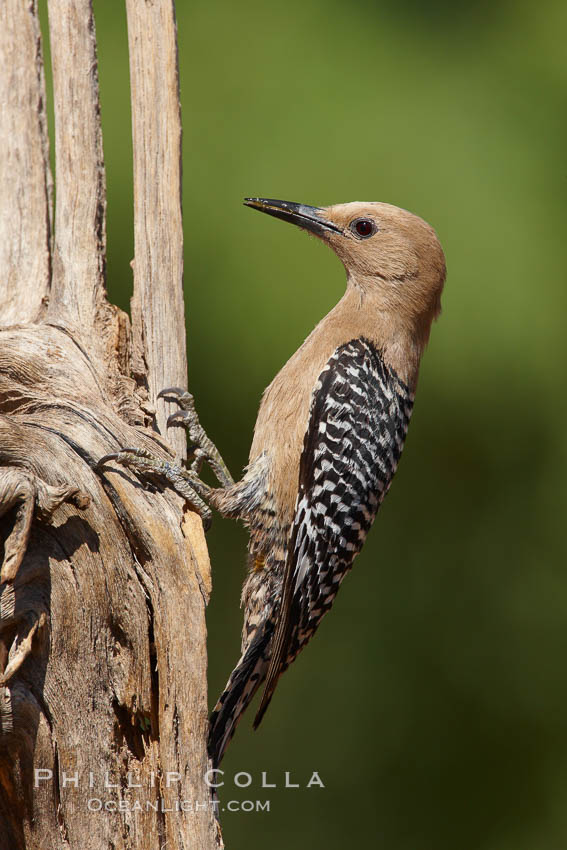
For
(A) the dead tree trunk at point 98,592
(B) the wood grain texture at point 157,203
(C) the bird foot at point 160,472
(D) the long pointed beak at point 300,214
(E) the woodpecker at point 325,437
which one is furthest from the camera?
(D) the long pointed beak at point 300,214

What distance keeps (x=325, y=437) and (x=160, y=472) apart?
787 mm

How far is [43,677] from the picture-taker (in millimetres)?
2336

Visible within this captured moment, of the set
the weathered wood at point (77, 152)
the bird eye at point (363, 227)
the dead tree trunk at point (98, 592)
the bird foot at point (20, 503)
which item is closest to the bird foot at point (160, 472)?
the dead tree trunk at point (98, 592)

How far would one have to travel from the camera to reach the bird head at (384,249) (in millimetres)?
3441

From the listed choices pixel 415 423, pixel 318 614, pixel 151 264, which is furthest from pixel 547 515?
pixel 151 264

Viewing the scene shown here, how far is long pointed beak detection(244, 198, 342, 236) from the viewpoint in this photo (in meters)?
3.43

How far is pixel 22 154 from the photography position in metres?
3.29

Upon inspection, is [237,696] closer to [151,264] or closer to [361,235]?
[151,264]

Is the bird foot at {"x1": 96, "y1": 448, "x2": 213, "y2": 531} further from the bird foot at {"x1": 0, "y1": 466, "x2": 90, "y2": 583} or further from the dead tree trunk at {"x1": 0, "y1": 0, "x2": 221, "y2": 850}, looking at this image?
the bird foot at {"x1": 0, "y1": 466, "x2": 90, "y2": 583}

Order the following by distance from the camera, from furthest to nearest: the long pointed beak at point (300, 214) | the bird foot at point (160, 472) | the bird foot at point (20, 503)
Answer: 1. the long pointed beak at point (300, 214)
2. the bird foot at point (160, 472)
3. the bird foot at point (20, 503)

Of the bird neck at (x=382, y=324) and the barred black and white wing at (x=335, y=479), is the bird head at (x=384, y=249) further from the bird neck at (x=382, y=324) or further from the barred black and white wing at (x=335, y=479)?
the barred black and white wing at (x=335, y=479)

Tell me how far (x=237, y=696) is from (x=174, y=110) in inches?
78.5

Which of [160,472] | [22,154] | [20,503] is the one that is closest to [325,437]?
[160,472]

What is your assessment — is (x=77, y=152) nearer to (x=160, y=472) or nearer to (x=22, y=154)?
(x=22, y=154)
